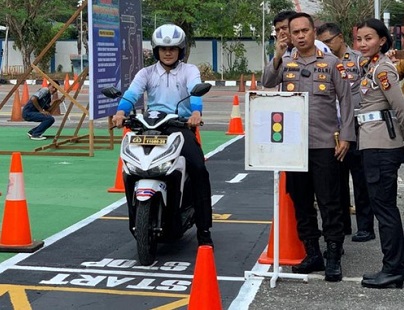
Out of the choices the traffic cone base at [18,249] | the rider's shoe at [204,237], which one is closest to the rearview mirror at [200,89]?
the rider's shoe at [204,237]

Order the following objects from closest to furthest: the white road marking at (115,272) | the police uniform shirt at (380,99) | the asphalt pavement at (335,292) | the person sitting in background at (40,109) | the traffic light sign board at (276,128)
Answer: the asphalt pavement at (335,292) < the police uniform shirt at (380,99) < the traffic light sign board at (276,128) < the white road marking at (115,272) < the person sitting in background at (40,109)

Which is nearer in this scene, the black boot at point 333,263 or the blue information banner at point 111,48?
the black boot at point 333,263

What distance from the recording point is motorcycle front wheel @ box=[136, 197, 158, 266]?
23.8 feet

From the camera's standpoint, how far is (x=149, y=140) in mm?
7465

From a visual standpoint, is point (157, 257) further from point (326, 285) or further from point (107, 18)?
point (107, 18)

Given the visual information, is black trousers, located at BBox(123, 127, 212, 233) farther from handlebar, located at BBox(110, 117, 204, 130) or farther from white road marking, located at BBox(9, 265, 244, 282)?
white road marking, located at BBox(9, 265, 244, 282)

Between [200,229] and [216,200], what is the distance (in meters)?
2.89

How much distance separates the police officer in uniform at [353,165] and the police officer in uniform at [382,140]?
1.74m

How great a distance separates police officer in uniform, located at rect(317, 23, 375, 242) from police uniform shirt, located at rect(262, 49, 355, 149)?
163cm

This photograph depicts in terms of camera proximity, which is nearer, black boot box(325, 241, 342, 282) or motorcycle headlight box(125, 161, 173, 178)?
black boot box(325, 241, 342, 282)

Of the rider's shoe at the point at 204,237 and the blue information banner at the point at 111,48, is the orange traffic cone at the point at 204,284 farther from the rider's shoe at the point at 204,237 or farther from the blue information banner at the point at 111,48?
the blue information banner at the point at 111,48

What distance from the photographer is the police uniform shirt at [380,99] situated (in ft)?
21.6

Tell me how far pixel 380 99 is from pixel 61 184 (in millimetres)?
6210

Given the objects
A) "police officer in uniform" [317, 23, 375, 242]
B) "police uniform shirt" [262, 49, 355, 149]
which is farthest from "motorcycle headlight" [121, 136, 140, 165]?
"police officer in uniform" [317, 23, 375, 242]
